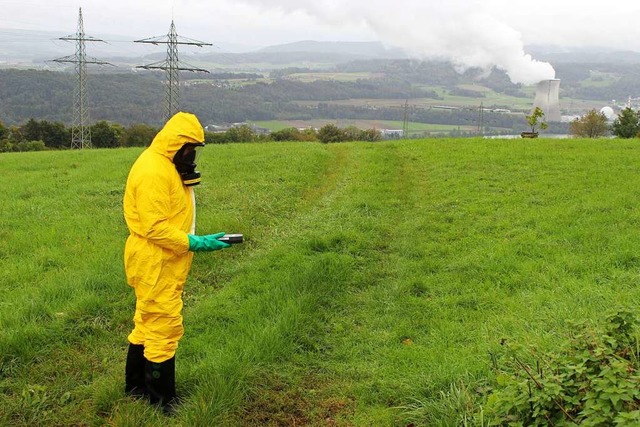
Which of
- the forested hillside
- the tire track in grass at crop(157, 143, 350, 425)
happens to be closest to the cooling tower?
the forested hillside

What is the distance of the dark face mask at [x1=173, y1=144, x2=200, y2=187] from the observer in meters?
4.08

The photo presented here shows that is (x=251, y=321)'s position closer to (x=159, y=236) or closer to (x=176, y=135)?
(x=159, y=236)

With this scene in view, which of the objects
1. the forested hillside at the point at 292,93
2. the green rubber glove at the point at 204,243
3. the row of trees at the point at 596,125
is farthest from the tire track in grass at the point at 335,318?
the forested hillside at the point at 292,93

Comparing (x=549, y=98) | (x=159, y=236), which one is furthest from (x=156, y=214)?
(x=549, y=98)

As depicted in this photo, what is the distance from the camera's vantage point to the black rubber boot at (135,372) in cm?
435

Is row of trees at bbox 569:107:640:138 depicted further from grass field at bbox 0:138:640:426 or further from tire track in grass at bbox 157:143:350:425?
tire track in grass at bbox 157:143:350:425

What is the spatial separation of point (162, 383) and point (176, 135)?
194cm

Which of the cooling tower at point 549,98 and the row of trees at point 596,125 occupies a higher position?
the cooling tower at point 549,98

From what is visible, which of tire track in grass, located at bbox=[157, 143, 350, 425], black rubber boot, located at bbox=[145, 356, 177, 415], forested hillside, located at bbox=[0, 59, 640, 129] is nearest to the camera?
black rubber boot, located at bbox=[145, 356, 177, 415]

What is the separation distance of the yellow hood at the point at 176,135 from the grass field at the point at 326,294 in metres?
1.89

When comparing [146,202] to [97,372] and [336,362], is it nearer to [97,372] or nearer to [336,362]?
[97,372]

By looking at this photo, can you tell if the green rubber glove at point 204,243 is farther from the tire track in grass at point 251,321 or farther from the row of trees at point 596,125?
the row of trees at point 596,125

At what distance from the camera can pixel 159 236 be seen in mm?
3898

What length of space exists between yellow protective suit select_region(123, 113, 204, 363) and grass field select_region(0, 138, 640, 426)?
63 cm
